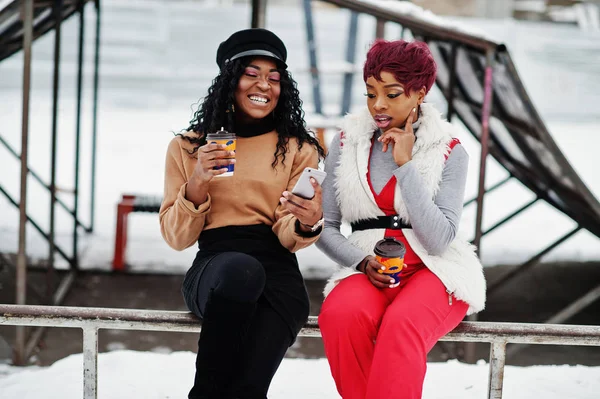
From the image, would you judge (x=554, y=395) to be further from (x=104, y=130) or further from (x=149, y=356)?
(x=104, y=130)

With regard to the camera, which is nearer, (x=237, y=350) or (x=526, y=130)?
(x=237, y=350)

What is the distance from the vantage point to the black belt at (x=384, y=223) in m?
2.47

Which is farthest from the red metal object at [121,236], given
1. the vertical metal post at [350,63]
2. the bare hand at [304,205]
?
the bare hand at [304,205]

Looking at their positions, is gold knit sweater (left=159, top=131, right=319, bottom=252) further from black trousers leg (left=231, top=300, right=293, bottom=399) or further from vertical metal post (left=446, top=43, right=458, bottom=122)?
vertical metal post (left=446, top=43, right=458, bottom=122)

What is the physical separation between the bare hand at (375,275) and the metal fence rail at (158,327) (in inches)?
9.9

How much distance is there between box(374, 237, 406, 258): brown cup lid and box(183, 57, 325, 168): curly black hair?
511 millimetres

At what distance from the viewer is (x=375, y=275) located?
2377 millimetres

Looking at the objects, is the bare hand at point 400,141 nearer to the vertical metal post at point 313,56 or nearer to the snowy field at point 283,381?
the snowy field at point 283,381

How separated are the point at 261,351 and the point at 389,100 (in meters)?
0.94

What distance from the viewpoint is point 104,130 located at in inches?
594

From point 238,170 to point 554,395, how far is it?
1.82 meters

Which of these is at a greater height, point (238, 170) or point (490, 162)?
point (238, 170)

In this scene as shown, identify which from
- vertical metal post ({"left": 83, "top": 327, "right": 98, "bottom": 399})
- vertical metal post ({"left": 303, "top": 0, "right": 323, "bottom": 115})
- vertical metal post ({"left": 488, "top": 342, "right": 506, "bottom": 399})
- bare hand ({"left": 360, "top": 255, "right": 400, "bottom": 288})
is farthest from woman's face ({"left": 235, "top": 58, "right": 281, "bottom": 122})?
vertical metal post ({"left": 303, "top": 0, "right": 323, "bottom": 115})

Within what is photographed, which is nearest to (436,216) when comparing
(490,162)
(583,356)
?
(583,356)
